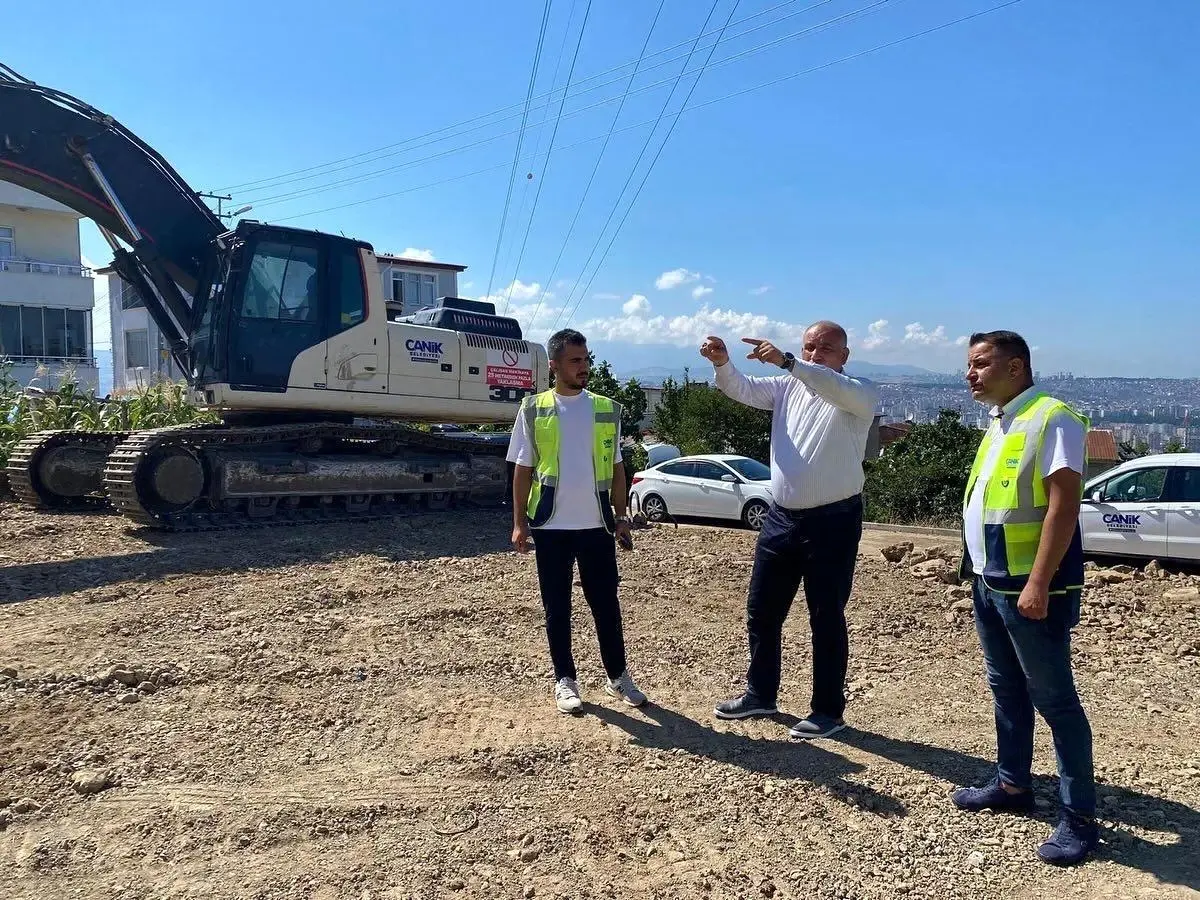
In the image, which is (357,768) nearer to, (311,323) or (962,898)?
(962,898)

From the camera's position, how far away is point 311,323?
9703 millimetres

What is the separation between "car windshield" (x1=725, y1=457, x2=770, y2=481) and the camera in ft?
47.5

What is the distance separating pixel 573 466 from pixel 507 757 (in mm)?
1373

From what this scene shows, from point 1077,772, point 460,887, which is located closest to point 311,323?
point 460,887

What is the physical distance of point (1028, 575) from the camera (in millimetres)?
2988

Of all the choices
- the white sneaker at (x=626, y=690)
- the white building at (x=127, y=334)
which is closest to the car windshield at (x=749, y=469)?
the white sneaker at (x=626, y=690)

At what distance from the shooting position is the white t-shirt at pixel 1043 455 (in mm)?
2900

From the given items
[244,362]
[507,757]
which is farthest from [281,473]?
[507,757]

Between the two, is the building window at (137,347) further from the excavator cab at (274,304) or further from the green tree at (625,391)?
the excavator cab at (274,304)

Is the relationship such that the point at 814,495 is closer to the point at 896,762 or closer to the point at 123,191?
the point at 896,762

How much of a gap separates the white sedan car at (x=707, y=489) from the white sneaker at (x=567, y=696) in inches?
382

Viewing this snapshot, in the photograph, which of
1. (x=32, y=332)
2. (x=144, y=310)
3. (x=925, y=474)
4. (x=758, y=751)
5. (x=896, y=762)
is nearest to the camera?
(x=896, y=762)

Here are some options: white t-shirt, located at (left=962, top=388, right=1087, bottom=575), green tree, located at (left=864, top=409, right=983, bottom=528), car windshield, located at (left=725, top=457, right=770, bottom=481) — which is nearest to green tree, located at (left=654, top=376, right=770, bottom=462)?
green tree, located at (left=864, top=409, right=983, bottom=528)

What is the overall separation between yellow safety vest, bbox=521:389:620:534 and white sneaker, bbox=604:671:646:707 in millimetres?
754
